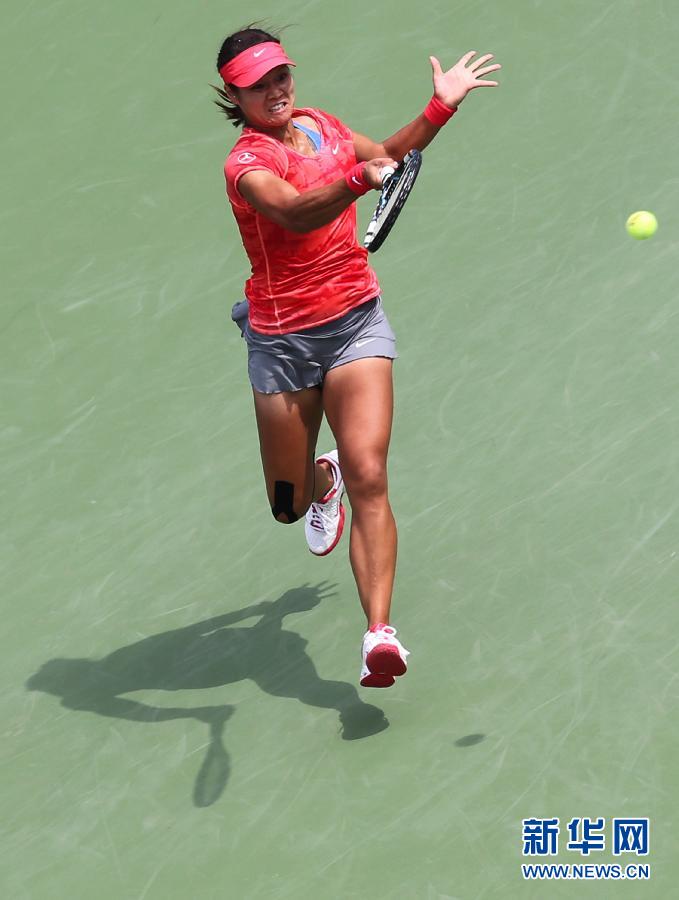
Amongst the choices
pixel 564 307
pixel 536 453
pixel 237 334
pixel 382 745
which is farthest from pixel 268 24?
pixel 382 745

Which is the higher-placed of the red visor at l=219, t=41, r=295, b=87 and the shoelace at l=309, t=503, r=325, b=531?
the red visor at l=219, t=41, r=295, b=87

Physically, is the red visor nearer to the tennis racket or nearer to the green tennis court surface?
the tennis racket

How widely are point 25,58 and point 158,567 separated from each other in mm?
4967

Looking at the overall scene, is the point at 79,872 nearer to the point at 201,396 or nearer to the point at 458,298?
the point at 201,396

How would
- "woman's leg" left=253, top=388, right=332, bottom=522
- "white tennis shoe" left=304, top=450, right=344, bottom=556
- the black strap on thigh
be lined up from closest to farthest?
"woman's leg" left=253, top=388, right=332, bottom=522 → the black strap on thigh → "white tennis shoe" left=304, top=450, right=344, bottom=556

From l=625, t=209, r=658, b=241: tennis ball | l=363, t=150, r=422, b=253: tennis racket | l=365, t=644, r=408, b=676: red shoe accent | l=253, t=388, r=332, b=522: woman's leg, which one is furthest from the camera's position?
l=625, t=209, r=658, b=241: tennis ball

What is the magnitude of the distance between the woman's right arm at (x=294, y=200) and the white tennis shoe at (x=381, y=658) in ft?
4.85

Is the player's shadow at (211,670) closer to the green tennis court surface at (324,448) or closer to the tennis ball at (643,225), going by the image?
the green tennis court surface at (324,448)

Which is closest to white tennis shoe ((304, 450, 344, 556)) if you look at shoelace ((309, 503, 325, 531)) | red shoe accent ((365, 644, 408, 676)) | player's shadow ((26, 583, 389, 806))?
shoelace ((309, 503, 325, 531))

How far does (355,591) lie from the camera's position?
6996 millimetres

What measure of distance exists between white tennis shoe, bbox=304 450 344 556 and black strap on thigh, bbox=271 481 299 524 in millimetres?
278

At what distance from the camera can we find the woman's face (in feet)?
20.0

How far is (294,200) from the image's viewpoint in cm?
576

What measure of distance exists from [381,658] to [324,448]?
2532 mm
